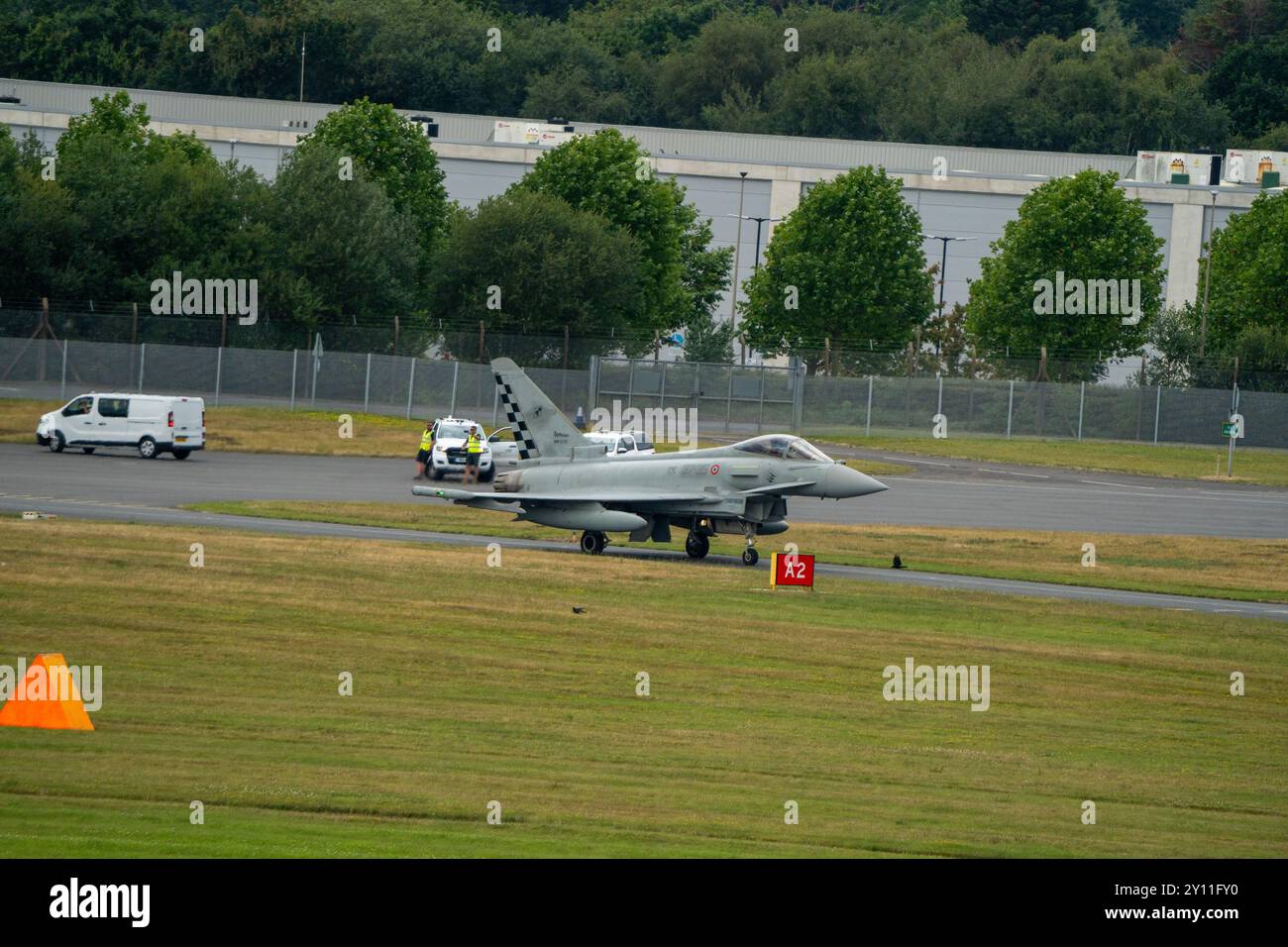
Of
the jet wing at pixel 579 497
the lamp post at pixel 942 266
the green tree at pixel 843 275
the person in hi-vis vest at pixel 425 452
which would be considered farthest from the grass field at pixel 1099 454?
the jet wing at pixel 579 497

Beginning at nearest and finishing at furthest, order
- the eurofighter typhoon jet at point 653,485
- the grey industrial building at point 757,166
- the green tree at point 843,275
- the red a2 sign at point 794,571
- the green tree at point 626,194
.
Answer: the red a2 sign at point 794,571
the eurofighter typhoon jet at point 653,485
the green tree at point 843,275
the green tree at point 626,194
the grey industrial building at point 757,166

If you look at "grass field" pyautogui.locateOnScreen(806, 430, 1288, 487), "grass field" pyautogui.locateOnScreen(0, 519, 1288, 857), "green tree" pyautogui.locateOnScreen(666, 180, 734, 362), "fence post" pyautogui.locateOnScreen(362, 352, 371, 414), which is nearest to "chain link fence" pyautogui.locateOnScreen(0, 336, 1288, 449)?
A: "fence post" pyautogui.locateOnScreen(362, 352, 371, 414)

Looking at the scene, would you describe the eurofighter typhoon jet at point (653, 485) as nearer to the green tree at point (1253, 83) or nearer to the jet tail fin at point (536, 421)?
the jet tail fin at point (536, 421)

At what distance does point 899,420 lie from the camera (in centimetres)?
7762

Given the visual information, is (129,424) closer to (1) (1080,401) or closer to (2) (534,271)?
(2) (534,271)

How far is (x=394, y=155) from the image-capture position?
9419 cm

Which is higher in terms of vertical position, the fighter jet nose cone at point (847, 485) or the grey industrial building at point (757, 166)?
the grey industrial building at point (757, 166)

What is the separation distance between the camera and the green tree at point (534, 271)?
81.8 metres

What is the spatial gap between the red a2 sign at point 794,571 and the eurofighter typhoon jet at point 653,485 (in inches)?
152

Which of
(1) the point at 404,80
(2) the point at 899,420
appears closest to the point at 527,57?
(1) the point at 404,80

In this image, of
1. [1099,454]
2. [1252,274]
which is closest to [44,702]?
[1099,454]

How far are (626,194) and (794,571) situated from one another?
6331cm
